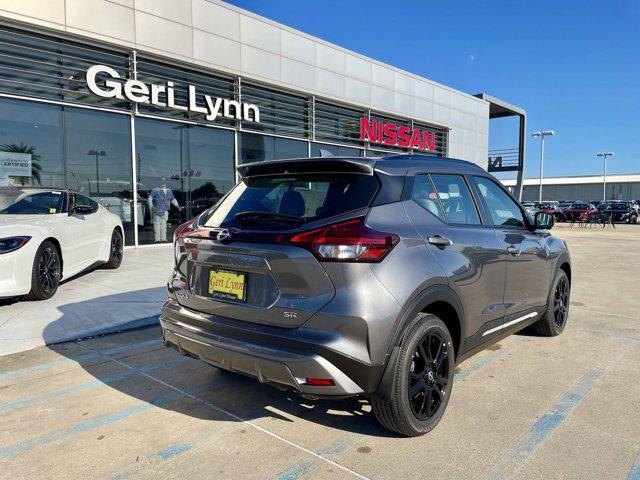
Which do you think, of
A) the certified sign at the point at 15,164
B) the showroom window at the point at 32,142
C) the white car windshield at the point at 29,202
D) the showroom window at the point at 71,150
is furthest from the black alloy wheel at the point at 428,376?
the certified sign at the point at 15,164

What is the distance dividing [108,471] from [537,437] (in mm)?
2506

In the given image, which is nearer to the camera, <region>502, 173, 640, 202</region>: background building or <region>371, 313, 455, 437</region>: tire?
<region>371, 313, 455, 437</region>: tire

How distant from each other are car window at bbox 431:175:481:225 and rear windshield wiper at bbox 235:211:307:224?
45.2 inches

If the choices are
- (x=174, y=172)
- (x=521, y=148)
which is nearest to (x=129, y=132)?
(x=174, y=172)

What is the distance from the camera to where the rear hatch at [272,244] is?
2.61m

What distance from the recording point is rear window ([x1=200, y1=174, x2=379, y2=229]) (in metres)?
2.75

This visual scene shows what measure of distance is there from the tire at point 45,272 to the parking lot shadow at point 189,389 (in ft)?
5.72

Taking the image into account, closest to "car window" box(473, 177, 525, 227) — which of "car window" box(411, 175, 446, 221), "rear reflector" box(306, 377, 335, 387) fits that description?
"car window" box(411, 175, 446, 221)

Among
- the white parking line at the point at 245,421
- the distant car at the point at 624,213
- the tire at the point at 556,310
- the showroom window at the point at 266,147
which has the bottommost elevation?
the white parking line at the point at 245,421

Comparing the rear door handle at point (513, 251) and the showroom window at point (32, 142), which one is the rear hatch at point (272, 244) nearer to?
the rear door handle at point (513, 251)

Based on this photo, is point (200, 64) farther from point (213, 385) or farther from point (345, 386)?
point (345, 386)

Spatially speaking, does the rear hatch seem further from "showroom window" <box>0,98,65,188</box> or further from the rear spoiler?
"showroom window" <box>0,98,65,188</box>

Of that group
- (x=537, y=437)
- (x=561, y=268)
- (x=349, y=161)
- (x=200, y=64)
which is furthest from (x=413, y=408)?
(x=200, y=64)

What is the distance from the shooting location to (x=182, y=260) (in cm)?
328
